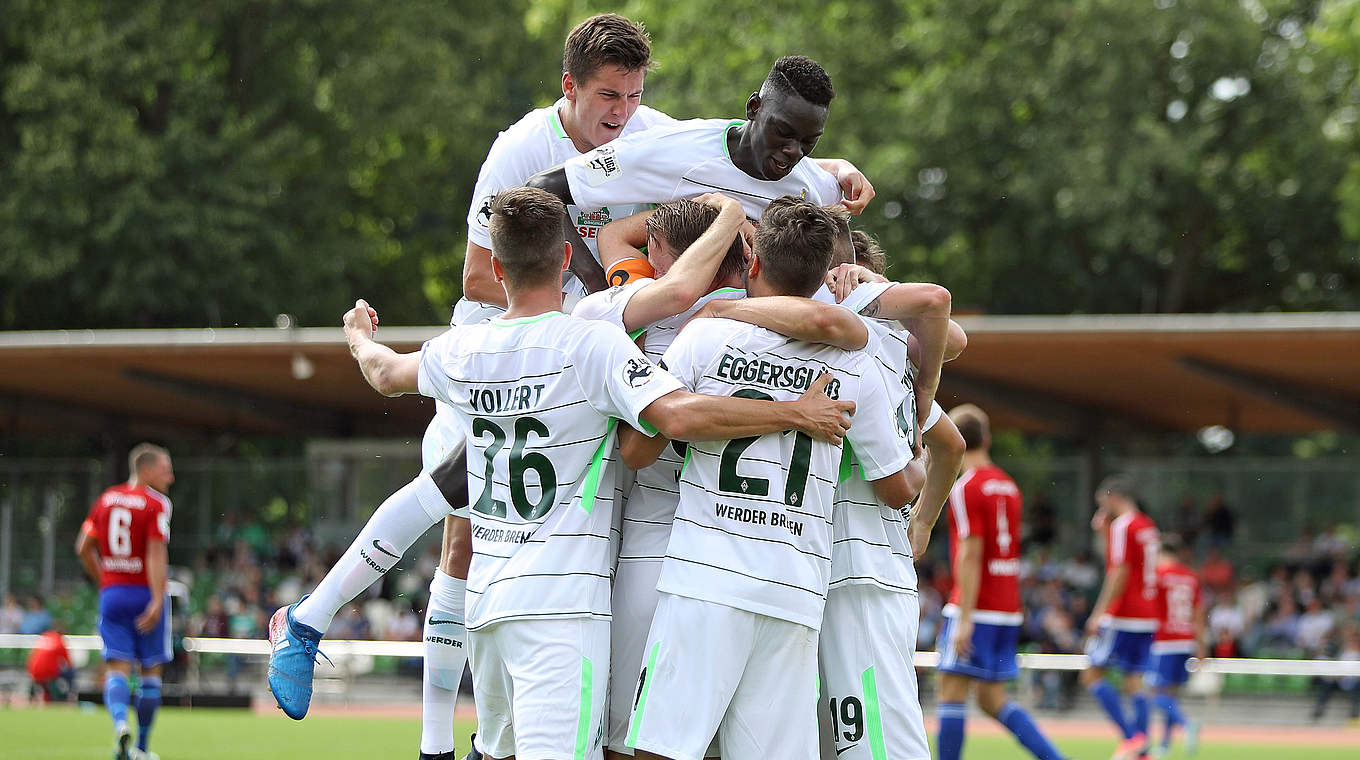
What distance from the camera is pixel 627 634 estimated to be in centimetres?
506

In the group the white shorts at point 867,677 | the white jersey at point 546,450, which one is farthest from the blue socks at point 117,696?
the white shorts at point 867,677

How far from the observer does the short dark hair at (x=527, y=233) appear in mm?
4793

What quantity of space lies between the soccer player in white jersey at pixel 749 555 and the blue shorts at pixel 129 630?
30.8 feet

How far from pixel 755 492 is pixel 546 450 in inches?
26.5

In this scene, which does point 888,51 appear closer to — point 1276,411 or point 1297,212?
point 1297,212

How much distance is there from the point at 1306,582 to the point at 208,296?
65.1 feet

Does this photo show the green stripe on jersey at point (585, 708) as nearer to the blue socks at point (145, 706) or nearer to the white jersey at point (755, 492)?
the white jersey at point (755, 492)

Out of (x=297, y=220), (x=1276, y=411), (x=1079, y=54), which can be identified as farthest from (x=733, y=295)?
(x=297, y=220)

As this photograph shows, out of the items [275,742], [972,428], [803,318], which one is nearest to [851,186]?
[803,318]

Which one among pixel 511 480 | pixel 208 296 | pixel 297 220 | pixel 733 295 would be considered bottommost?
pixel 511 480

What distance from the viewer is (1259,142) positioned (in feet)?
91.0

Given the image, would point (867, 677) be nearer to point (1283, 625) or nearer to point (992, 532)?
point (992, 532)

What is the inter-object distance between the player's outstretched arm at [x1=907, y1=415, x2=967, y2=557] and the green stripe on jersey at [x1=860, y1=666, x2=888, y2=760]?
0.90 metres

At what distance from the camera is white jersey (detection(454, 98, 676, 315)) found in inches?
227
